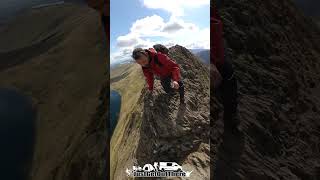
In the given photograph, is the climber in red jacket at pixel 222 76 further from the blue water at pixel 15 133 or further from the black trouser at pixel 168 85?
the blue water at pixel 15 133

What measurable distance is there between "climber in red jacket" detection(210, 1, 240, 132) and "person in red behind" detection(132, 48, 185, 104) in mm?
689

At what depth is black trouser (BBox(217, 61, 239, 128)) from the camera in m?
7.36

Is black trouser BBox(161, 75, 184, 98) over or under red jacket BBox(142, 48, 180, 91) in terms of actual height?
under

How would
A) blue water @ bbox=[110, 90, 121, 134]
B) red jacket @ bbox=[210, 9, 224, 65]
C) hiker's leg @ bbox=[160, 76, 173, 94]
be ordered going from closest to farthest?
red jacket @ bbox=[210, 9, 224, 65], hiker's leg @ bbox=[160, 76, 173, 94], blue water @ bbox=[110, 90, 121, 134]

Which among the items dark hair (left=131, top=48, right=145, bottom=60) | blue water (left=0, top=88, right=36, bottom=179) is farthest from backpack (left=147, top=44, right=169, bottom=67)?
blue water (left=0, top=88, right=36, bottom=179)

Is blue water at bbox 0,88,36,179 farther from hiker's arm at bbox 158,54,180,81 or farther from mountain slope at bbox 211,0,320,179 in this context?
mountain slope at bbox 211,0,320,179

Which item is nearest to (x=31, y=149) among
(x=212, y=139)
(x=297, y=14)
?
(x=212, y=139)

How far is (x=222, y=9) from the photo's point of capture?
793cm

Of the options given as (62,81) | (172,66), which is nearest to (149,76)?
(172,66)

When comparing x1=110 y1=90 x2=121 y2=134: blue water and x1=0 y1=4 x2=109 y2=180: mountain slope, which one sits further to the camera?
x1=110 y1=90 x2=121 y2=134: blue water

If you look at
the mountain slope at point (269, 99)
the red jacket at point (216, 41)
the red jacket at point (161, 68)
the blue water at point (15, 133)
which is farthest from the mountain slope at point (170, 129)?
the blue water at point (15, 133)

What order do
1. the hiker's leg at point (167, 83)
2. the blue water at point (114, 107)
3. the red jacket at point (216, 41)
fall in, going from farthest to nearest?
the blue water at point (114, 107) → the hiker's leg at point (167, 83) → the red jacket at point (216, 41)

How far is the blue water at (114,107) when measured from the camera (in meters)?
7.50

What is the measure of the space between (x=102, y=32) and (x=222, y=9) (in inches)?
98.0
